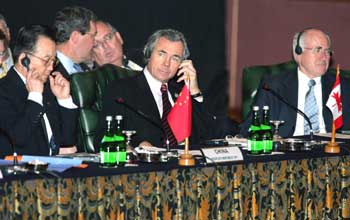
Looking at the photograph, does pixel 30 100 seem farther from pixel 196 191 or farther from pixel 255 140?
pixel 255 140


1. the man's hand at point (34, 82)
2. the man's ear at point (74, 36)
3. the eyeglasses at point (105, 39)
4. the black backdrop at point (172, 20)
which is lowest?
the man's hand at point (34, 82)

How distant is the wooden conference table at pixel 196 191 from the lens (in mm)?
3938

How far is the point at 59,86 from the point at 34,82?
380mm

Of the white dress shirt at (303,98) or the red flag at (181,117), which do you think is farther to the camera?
the white dress shirt at (303,98)

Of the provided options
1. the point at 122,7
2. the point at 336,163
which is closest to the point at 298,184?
the point at 336,163

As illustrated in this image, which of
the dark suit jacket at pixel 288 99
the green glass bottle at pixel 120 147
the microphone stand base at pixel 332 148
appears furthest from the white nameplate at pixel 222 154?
the dark suit jacket at pixel 288 99

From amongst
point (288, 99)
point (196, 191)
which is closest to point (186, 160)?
point (196, 191)

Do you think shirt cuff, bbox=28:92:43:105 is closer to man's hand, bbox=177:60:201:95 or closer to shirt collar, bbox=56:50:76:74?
man's hand, bbox=177:60:201:95

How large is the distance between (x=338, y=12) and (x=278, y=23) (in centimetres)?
56

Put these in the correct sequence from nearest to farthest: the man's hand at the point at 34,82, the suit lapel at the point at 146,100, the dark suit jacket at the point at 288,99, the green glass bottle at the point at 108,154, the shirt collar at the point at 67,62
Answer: the green glass bottle at the point at 108,154, the man's hand at the point at 34,82, the suit lapel at the point at 146,100, the dark suit jacket at the point at 288,99, the shirt collar at the point at 67,62

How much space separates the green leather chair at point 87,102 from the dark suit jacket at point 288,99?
908 mm

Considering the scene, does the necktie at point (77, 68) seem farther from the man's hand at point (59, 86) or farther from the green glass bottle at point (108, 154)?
the green glass bottle at point (108, 154)

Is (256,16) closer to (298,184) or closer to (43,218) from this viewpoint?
(298,184)

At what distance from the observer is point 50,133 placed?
5.06 metres
